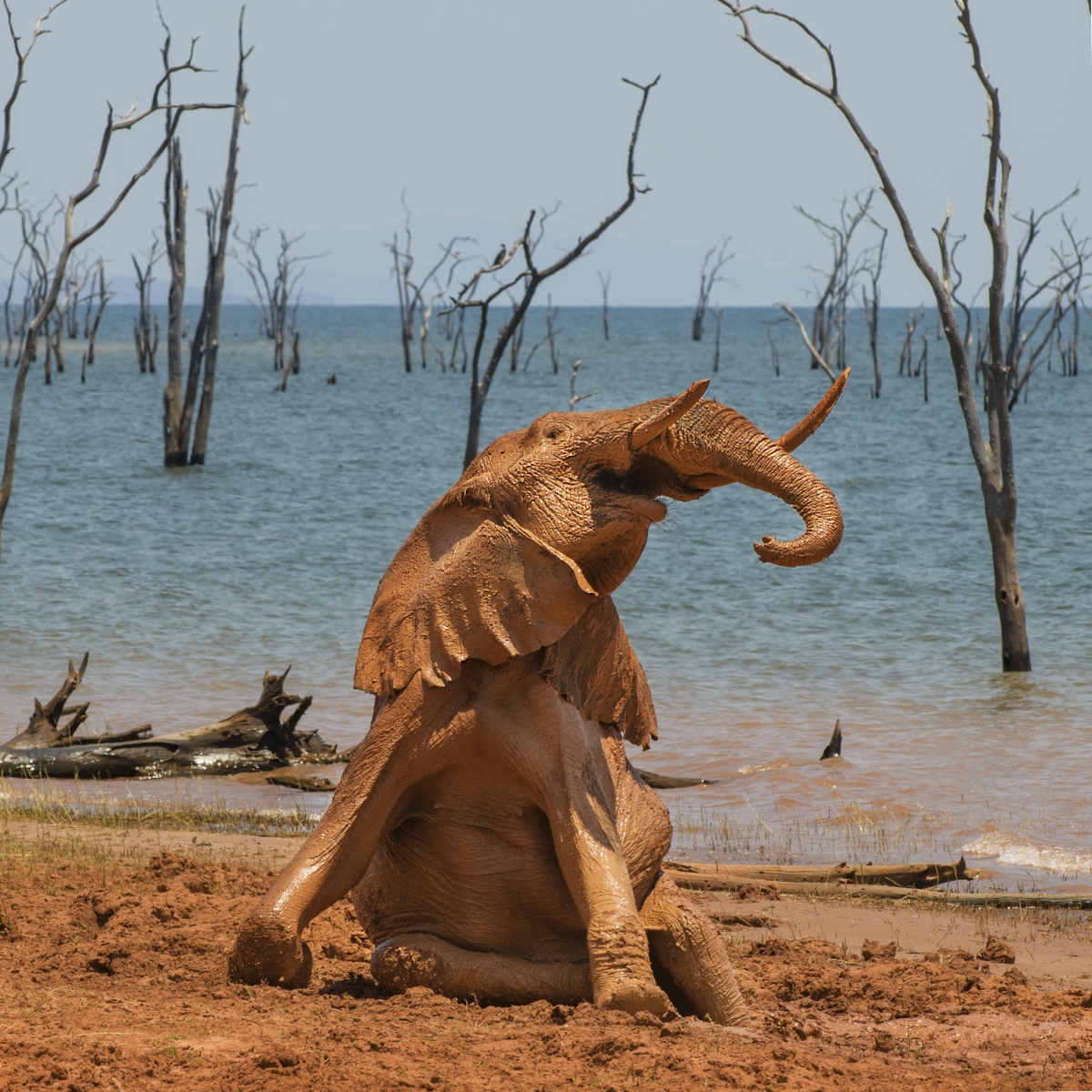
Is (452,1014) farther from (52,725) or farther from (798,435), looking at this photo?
(52,725)

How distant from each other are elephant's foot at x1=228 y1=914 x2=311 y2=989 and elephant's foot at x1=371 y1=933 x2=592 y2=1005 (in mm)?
225

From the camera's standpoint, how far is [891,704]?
12.1m

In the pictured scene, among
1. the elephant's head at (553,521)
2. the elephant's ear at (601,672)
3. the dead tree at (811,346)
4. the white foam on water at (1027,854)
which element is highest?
the dead tree at (811,346)

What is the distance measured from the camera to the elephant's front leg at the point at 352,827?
348cm

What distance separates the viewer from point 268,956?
11.5 feet

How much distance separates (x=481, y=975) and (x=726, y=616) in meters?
12.9

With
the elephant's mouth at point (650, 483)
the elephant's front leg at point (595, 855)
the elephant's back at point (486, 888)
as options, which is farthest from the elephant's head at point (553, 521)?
the elephant's back at point (486, 888)

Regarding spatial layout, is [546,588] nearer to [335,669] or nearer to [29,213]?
[335,669]

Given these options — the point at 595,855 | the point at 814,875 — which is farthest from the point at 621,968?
the point at 814,875

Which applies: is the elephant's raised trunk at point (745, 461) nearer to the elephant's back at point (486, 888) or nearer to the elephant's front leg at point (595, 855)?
the elephant's front leg at point (595, 855)

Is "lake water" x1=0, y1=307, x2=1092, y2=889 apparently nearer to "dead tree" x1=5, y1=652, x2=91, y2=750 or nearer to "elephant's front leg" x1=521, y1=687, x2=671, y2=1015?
"dead tree" x1=5, y1=652, x2=91, y2=750

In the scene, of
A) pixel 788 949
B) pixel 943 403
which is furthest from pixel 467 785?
pixel 943 403

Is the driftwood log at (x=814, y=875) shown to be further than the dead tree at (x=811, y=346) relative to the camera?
No

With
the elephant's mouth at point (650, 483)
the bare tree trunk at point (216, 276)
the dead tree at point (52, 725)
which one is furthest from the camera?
the bare tree trunk at point (216, 276)
